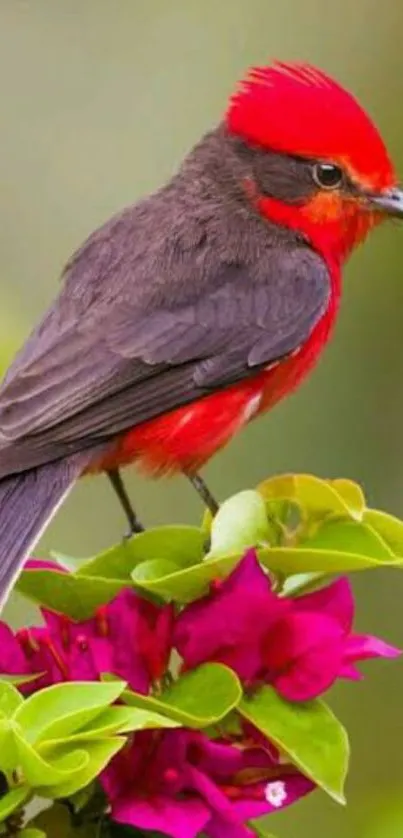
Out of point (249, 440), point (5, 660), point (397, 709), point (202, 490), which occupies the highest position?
point (5, 660)

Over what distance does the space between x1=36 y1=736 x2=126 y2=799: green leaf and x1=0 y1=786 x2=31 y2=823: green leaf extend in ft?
0.04

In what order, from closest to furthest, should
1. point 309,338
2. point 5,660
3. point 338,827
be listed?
point 5,660
point 309,338
point 338,827

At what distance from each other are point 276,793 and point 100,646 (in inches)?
9.1

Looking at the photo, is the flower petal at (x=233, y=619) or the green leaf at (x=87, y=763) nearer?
the green leaf at (x=87, y=763)

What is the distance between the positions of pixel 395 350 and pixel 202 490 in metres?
1.99

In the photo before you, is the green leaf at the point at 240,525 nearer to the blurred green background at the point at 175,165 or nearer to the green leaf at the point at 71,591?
the green leaf at the point at 71,591

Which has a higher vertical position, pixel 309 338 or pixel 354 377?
pixel 309 338

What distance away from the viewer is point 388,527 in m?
2.10

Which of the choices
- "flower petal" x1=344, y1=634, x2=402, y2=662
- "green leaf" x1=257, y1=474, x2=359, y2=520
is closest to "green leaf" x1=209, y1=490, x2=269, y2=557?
"green leaf" x1=257, y1=474, x2=359, y2=520

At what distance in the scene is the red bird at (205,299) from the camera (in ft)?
9.16

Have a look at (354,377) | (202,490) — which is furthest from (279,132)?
(354,377)

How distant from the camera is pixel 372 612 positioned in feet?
15.9

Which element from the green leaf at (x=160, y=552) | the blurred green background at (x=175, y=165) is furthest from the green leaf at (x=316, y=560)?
the blurred green background at (x=175, y=165)

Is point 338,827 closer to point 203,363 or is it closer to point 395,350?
point 395,350
